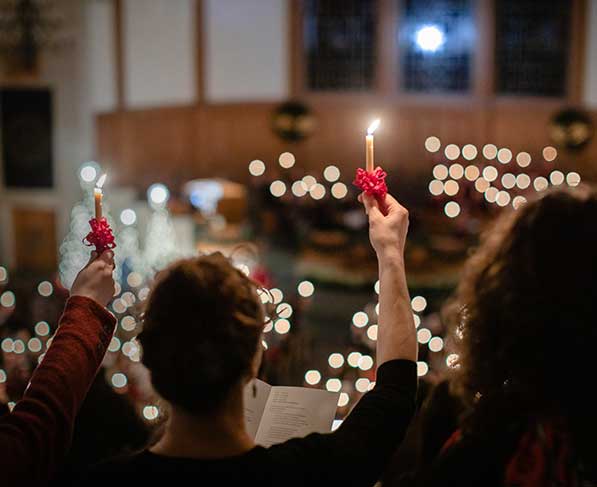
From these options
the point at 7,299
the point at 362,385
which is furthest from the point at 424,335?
the point at 7,299

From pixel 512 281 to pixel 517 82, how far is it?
32.3 feet

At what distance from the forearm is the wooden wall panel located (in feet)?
29.6

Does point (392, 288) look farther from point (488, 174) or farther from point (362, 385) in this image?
point (488, 174)

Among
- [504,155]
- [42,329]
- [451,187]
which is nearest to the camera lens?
[42,329]

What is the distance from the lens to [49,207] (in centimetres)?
1088

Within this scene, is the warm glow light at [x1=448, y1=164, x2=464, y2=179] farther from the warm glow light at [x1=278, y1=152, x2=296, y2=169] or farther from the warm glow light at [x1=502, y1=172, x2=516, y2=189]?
the warm glow light at [x1=278, y1=152, x2=296, y2=169]

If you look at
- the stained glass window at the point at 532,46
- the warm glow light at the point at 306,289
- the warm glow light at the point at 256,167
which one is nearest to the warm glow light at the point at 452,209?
the warm glow light at the point at 306,289

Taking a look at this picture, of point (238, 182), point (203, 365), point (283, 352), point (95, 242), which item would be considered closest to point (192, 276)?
point (203, 365)

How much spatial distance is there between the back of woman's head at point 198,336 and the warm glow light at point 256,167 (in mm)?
9295

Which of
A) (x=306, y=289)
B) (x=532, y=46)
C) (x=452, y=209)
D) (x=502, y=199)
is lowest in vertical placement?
(x=306, y=289)

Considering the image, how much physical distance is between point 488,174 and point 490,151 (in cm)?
99

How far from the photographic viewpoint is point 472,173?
943 cm

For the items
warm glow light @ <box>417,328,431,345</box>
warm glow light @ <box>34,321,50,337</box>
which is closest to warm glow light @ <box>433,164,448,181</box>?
warm glow light @ <box>417,328,431,345</box>

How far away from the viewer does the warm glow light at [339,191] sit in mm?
9261
